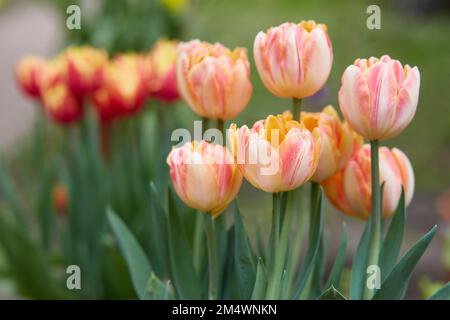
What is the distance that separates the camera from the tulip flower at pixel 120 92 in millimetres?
2111

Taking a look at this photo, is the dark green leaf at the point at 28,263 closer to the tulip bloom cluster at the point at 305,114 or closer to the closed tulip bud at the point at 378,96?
the tulip bloom cluster at the point at 305,114

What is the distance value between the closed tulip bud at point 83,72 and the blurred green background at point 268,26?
9.1 inches

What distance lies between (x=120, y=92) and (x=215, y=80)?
1053 mm

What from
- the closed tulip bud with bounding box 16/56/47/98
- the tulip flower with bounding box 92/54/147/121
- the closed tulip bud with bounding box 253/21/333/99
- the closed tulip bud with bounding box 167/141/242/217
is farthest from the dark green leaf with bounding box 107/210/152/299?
the closed tulip bud with bounding box 16/56/47/98

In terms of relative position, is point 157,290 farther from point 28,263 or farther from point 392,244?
point 28,263

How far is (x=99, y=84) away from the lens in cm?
213

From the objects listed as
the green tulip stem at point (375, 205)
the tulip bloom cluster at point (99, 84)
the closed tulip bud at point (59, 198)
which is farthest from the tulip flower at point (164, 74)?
the green tulip stem at point (375, 205)

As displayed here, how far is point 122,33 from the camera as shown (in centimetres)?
376

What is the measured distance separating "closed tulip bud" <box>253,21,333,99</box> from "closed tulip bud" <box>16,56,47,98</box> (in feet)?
4.21

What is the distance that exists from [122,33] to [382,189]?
2.83m

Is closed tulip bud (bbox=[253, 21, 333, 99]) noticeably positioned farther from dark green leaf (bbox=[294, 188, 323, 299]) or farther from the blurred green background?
the blurred green background

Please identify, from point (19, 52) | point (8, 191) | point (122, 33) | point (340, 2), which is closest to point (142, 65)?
point (8, 191)

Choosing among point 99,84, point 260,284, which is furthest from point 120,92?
point 260,284
